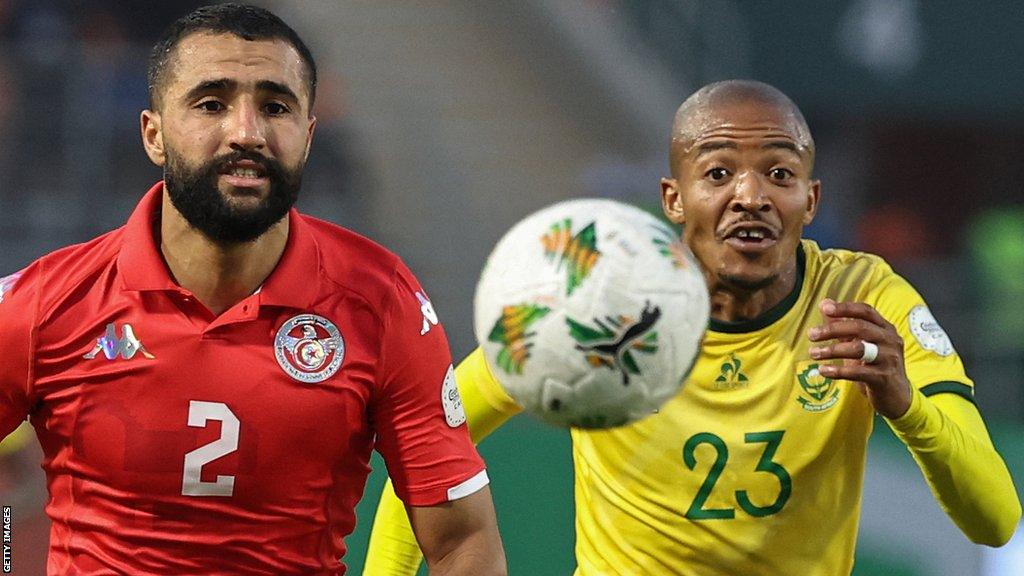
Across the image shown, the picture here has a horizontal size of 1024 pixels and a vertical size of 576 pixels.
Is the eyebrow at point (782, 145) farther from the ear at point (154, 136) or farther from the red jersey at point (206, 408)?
the ear at point (154, 136)

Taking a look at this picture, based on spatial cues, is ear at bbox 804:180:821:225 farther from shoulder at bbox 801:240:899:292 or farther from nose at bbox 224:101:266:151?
nose at bbox 224:101:266:151

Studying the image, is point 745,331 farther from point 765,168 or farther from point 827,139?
point 827,139

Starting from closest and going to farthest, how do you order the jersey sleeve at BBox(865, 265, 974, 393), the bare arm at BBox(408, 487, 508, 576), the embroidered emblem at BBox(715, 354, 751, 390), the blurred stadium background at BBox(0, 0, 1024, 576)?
the bare arm at BBox(408, 487, 508, 576) < the jersey sleeve at BBox(865, 265, 974, 393) < the embroidered emblem at BBox(715, 354, 751, 390) < the blurred stadium background at BBox(0, 0, 1024, 576)

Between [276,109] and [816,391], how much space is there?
165 cm

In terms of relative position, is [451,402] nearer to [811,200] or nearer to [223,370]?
[223,370]

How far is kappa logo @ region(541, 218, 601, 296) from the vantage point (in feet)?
11.7

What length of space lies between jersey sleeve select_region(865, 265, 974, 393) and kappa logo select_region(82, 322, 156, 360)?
1.95 meters

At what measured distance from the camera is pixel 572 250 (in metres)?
3.62

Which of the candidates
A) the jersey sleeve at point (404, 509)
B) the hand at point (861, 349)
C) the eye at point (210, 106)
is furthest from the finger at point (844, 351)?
the eye at point (210, 106)

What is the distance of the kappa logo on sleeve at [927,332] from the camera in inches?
172

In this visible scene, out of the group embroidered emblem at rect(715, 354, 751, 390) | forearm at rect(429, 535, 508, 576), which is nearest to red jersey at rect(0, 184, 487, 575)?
forearm at rect(429, 535, 508, 576)

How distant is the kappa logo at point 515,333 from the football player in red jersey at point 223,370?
52 cm

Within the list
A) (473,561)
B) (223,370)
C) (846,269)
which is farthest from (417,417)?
(846,269)

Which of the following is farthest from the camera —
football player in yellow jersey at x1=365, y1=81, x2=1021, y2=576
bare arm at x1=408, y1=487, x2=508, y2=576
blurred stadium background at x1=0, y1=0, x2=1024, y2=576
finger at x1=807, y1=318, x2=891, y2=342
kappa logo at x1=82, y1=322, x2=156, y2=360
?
blurred stadium background at x1=0, y1=0, x2=1024, y2=576
